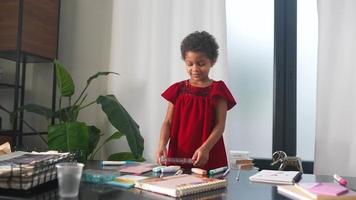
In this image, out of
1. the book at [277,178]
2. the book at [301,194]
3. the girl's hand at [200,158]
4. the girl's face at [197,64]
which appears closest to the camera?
the book at [301,194]

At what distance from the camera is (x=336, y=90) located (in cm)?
218

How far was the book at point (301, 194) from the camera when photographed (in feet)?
2.39

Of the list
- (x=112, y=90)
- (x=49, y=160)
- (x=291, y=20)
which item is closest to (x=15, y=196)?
(x=49, y=160)

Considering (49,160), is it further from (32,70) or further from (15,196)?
(32,70)

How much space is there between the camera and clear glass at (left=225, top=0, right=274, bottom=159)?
253cm

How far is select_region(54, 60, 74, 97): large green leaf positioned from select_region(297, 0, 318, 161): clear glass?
1550 millimetres

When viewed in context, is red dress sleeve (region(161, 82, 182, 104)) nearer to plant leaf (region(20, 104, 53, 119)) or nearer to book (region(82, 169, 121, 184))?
book (region(82, 169, 121, 184))

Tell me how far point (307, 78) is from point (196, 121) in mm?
1211

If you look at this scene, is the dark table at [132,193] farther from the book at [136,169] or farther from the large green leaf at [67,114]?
the large green leaf at [67,114]

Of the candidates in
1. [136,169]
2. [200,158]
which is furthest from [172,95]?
[136,169]

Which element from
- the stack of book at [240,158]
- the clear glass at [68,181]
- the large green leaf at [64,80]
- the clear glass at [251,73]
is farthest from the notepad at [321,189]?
the large green leaf at [64,80]

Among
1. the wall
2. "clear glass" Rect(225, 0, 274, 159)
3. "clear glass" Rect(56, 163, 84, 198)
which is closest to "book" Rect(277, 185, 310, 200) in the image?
"clear glass" Rect(56, 163, 84, 198)

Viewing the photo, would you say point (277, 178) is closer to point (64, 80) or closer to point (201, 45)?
point (201, 45)

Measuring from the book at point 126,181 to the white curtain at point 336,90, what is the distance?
5.22 feet
